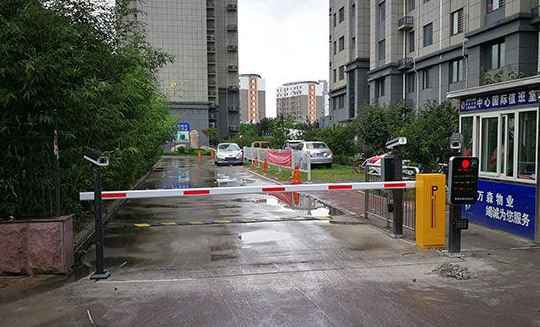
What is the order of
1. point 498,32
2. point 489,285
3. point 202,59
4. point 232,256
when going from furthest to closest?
point 202,59 → point 498,32 → point 232,256 → point 489,285

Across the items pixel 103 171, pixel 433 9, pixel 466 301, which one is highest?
pixel 433 9

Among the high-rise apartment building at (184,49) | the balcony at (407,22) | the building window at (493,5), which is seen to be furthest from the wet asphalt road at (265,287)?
the high-rise apartment building at (184,49)

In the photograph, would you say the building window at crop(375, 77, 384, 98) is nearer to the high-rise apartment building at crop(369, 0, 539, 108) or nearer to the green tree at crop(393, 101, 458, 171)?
the high-rise apartment building at crop(369, 0, 539, 108)

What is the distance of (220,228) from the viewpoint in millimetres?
9320

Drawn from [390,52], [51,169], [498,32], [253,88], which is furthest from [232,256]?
[253,88]

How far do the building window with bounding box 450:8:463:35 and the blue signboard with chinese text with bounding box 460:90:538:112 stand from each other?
27.4 m

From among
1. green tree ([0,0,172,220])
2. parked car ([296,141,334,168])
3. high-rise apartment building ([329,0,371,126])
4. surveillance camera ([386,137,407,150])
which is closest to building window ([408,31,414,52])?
high-rise apartment building ([329,0,371,126])

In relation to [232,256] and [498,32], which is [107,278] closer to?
[232,256]

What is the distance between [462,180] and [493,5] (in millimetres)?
27321

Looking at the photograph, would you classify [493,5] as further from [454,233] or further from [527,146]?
[454,233]

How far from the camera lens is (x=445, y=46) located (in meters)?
35.5

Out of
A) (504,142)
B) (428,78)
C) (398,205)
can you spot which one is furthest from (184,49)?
(398,205)

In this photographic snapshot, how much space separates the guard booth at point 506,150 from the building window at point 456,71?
27.1 metres

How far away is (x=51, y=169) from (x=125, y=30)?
14.1 feet
